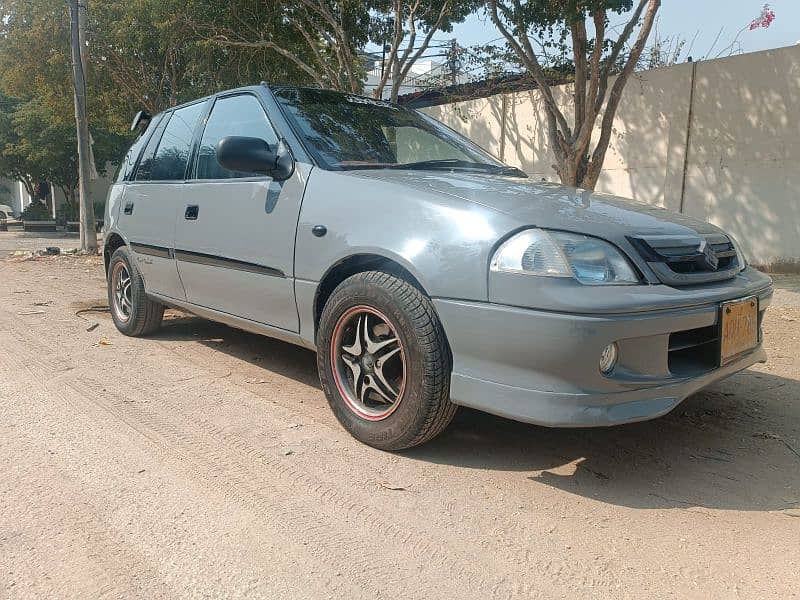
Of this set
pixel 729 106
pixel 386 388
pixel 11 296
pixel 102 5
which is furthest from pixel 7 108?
pixel 386 388

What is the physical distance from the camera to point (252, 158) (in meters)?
3.32

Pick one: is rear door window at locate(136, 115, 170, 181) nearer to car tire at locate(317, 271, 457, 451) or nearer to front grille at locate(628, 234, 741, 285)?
car tire at locate(317, 271, 457, 451)

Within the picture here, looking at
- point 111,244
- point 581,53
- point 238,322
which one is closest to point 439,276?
point 238,322

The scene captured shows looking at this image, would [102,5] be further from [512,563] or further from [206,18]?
[512,563]

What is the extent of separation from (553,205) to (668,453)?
1.24 metres

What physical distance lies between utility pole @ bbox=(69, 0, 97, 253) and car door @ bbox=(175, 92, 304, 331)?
1101 centimetres

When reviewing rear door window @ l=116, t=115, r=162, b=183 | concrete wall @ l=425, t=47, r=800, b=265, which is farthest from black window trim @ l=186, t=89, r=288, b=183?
concrete wall @ l=425, t=47, r=800, b=265

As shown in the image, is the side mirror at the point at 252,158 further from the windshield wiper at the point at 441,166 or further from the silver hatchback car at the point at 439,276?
the windshield wiper at the point at 441,166

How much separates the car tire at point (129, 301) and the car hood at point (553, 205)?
2.59 m

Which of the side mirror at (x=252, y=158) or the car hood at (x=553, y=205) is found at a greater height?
the side mirror at (x=252, y=158)

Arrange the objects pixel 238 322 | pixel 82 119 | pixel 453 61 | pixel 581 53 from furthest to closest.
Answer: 1. pixel 82 119
2. pixel 453 61
3. pixel 581 53
4. pixel 238 322

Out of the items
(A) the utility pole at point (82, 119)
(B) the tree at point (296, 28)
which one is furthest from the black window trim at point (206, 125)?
(A) the utility pole at point (82, 119)

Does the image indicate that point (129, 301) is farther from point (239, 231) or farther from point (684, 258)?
point (684, 258)

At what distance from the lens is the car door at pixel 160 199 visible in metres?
4.43
